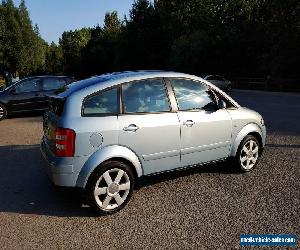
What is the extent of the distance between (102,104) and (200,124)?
153cm

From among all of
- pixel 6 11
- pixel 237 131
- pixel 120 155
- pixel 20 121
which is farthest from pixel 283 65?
pixel 6 11

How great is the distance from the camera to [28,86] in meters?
14.8

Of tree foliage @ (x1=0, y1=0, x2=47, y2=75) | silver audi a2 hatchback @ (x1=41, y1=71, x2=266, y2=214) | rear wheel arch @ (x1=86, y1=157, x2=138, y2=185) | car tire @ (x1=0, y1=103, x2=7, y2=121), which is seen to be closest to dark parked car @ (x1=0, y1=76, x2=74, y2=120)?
car tire @ (x1=0, y1=103, x2=7, y2=121)

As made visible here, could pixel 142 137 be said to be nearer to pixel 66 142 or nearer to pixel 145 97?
pixel 145 97

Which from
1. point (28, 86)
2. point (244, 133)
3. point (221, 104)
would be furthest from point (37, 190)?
point (28, 86)

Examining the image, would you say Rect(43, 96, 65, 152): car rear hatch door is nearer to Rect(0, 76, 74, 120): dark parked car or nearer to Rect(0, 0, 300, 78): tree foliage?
Rect(0, 76, 74, 120): dark parked car

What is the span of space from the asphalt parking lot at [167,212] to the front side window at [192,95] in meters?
1.16

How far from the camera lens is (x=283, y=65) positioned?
31.0m

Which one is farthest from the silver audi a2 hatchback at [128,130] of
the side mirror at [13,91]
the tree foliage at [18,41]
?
the tree foliage at [18,41]

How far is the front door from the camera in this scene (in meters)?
5.72

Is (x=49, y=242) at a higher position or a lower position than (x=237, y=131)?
lower

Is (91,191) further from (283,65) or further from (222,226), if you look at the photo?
(283,65)

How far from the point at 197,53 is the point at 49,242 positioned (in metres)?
40.4

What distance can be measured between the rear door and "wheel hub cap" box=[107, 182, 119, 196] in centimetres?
50
